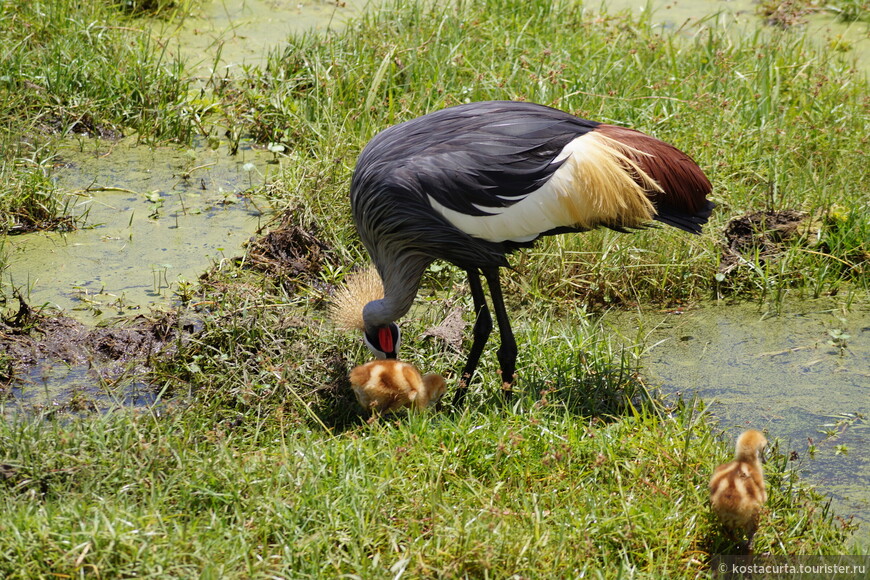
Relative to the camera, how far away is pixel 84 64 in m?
6.25

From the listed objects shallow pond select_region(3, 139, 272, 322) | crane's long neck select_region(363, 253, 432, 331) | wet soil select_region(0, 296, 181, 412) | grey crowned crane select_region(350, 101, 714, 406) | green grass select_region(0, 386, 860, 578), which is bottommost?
wet soil select_region(0, 296, 181, 412)

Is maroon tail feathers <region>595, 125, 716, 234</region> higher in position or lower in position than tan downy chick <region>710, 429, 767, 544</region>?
higher

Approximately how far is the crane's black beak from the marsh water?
3.33 feet

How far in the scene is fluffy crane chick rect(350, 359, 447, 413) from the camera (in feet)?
13.1

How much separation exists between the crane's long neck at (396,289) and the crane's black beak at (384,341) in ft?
0.13

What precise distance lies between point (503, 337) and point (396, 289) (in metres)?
0.52

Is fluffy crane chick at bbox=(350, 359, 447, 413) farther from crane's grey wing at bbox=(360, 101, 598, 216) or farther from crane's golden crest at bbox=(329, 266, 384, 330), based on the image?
crane's grey wing at bbox=(360, 101, 598, 216)

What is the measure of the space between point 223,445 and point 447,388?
1117 mm

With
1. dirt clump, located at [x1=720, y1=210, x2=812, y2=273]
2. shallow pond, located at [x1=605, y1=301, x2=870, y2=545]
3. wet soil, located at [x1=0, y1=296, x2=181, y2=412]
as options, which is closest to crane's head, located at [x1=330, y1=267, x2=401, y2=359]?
wet soil, located at [x1=0, y1=296, x2=181, y2=412]

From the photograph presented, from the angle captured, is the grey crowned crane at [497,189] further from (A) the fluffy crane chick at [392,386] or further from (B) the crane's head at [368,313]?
(A) the fluffy crane chick at [392,386]

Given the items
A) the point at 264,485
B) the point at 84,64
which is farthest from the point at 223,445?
the point at 84,64

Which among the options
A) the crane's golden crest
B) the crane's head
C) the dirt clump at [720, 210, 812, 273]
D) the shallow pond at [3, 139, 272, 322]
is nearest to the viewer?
the crane's head

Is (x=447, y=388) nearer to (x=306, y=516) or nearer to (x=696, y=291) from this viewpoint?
(x=306, y=516)

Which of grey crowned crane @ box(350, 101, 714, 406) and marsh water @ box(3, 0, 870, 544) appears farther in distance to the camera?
marsh water @ box(3, 0, 870, 544)
